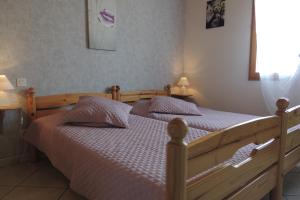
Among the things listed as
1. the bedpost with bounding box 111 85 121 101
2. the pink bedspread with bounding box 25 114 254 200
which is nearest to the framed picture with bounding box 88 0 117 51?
the bedpost with bounding box 111 85 121 101

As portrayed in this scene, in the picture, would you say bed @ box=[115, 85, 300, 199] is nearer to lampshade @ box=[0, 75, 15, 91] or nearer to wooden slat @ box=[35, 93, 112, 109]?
wooden slat @ box=[35, 93, 112, 109]

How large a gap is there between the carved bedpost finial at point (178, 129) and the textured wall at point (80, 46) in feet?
7.45

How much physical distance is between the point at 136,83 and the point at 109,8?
111cm

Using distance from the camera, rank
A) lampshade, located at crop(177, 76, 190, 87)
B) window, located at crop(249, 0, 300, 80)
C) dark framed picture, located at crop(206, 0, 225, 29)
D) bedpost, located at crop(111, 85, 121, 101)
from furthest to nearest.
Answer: lampshade, located at crop(177, 76, 190, 87)
dark framed picture, located at crop(206, 0, 225, 29)
bedpost, located at crop(111, 85, 121, 101)
window, located at crop(249, 0, 300, 80)

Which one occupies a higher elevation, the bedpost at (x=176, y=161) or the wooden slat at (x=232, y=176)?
the bedpost at (x=176, y=161)

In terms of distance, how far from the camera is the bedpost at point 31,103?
8.52ft

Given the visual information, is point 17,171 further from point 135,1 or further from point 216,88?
point 216,88

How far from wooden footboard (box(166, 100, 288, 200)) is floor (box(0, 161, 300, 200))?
2.13 ft

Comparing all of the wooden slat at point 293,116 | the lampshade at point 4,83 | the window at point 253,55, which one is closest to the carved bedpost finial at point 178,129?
the wooden slat at point 293,116

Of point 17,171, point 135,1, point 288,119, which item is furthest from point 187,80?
point 17,171

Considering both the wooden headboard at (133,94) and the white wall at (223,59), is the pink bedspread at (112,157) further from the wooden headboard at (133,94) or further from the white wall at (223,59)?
the white wall at (223,59)

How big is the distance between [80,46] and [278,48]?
8.22 feet

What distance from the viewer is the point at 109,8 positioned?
10.4 ft

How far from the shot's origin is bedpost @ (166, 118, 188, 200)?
0.90 metres
